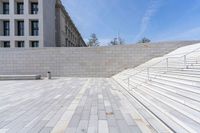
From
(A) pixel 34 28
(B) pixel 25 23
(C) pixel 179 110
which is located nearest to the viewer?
(C) pixel 179 110

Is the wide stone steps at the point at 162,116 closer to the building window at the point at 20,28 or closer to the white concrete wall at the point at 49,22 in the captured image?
the white concrete wall at the point at 49,22

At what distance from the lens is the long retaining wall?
1923 centimetres

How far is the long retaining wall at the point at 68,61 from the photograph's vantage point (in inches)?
757

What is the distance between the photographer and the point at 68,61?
19.4 meters

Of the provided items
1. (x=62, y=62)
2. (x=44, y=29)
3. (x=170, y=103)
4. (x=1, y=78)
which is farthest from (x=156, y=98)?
(x=44, y=29)

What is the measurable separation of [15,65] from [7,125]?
54.2 feet

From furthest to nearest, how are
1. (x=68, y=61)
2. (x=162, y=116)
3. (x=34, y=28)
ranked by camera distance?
1. (x=34, y=28)
2. (x=68, y=61)
3. (x=162, y=116)

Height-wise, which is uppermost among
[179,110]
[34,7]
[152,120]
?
[34,7]

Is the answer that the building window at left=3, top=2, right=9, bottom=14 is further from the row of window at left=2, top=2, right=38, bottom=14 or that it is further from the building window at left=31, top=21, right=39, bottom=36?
the building window at left=31, top=21, right=39, bottom=36

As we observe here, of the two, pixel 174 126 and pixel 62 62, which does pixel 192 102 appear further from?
pixel 62 62

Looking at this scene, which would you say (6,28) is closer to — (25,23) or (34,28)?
(25,23)

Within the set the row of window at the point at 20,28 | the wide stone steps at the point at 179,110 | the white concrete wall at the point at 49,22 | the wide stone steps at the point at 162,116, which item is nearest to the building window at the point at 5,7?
the row of window at the point at 20,28

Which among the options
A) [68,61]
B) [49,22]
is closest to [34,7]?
[49,22]

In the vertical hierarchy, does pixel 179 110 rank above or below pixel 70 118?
above
